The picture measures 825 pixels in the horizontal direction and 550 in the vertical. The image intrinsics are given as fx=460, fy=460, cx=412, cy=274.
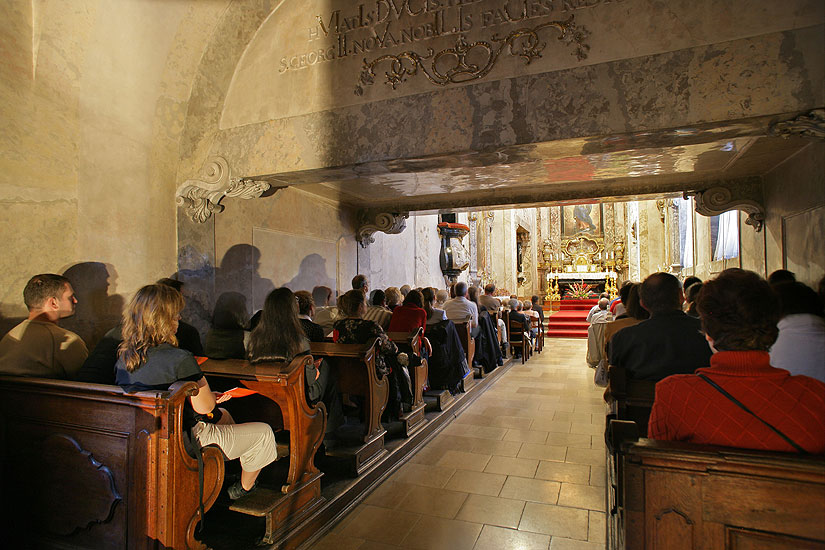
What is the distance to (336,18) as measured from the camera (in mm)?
4004

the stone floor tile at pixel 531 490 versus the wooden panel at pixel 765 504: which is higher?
the wooden panel at pixel 765 504

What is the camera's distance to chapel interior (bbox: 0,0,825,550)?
9.38ft

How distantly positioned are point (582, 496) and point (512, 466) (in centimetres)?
65

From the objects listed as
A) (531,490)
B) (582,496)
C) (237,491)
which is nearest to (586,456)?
(582,496)

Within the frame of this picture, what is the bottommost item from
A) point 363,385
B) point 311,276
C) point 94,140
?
point 363,385

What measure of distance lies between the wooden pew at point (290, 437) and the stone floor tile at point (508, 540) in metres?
1.03

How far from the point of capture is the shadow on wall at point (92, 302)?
348 cm

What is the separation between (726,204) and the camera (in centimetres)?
537

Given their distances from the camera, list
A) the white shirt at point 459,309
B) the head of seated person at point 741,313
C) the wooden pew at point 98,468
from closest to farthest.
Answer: the head of seated person at point 741,313 < the wooden pew at point 98,468 < the white shirt at point 459,309

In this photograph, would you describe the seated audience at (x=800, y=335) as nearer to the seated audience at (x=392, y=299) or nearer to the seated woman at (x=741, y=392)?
the seated woman at (x=741, y=392)

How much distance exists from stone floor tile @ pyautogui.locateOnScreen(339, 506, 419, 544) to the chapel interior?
0.01 metres

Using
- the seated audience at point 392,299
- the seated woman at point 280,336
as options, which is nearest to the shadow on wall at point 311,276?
the seated audience at point 392,299

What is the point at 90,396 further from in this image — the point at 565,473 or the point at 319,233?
the point at 319,233

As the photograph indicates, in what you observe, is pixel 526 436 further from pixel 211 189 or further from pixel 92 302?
pixel 92 302
